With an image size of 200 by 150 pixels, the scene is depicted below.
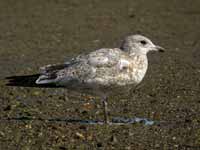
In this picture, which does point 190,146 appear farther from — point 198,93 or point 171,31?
point 171,31

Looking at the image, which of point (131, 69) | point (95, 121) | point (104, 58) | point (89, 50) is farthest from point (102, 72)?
point (89, 50)

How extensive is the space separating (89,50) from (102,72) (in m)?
5.41

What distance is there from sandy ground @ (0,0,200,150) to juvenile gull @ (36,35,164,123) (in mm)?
457

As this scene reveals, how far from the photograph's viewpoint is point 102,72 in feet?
29.5

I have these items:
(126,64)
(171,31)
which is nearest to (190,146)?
(126,64)

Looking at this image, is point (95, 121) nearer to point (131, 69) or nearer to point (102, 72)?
point (102, 72)

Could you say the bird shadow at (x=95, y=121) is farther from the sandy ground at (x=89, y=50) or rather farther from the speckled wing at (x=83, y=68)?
the speckled wing at (x=83, y=68)

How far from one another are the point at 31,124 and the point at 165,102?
213 cm

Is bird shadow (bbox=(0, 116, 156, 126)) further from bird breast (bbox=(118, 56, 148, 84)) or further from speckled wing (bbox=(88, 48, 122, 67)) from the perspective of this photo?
speckled wing (bbox=(88, 48, 122, 67))

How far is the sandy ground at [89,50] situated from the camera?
8.33m

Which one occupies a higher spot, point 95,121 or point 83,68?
point 83,68

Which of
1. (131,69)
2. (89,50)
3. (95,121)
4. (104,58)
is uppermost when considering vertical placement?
(89,50)

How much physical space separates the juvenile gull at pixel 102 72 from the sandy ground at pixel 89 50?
0.46m

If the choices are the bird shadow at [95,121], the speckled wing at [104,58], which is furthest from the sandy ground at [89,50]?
the speckled wing at [104,58]
